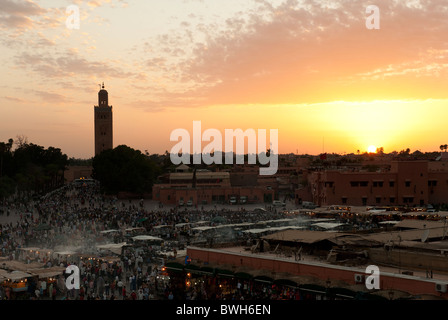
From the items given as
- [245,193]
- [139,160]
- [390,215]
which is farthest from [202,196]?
[390,215]

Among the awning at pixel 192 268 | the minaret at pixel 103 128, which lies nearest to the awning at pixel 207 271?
the awning at pixel 192 268

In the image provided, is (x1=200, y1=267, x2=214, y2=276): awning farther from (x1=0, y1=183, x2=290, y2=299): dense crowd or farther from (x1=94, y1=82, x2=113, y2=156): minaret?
(x1=94, y1=82, x2=113, y2=156): minaret

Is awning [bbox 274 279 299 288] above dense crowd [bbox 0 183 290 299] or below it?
above

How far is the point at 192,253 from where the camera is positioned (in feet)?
61.7

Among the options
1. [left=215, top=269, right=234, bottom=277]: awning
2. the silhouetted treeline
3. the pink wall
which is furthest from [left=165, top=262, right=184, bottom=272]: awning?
the silhouetted treeline

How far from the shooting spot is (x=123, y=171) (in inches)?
2584

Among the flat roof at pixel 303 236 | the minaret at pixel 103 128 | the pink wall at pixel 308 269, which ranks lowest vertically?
the pink wall at pixel 308 269

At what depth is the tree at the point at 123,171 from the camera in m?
65.4

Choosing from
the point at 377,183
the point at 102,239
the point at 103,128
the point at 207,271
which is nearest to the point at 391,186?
the point at 377,183

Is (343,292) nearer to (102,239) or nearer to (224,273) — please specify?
(224,273)

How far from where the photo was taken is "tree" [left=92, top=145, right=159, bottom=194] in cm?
6544

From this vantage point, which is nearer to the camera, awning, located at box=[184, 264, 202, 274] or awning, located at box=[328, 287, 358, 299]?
awning, located at box=[328, 287, 358, 299]

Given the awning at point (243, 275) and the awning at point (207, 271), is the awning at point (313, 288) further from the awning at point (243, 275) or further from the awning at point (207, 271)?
the awning at point (207, 271)

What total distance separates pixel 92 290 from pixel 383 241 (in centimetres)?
1064
